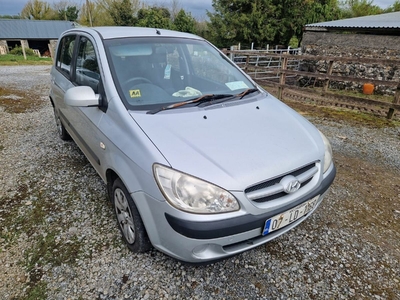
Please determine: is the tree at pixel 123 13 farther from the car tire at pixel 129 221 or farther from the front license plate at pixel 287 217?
the front license plate at pixel 287 217

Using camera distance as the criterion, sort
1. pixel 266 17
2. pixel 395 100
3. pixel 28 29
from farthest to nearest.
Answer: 1. pixel 28 29
2. pixel 266 17
3. pixel 395 100

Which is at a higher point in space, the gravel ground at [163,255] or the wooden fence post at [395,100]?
the wooden fence post at [395,100]

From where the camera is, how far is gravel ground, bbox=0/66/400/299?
180 centimetres

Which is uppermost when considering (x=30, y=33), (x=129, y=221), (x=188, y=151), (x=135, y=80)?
(x=30, y=33)

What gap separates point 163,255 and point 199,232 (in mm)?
754

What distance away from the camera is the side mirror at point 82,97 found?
203cm

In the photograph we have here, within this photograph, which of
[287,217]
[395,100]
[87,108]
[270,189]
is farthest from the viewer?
[395,100]

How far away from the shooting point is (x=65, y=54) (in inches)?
131

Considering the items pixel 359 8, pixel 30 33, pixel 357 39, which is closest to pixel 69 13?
pixel 30 33

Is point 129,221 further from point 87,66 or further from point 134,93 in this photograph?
point 87,66

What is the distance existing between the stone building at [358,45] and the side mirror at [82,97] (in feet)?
31.2

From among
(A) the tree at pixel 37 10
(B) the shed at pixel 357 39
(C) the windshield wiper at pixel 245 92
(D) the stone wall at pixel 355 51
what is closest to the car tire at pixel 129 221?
(C) the windshield wiper at pixel 245 92

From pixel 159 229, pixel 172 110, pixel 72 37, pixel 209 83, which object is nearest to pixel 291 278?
pixel 159 229

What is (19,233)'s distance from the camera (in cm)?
226
